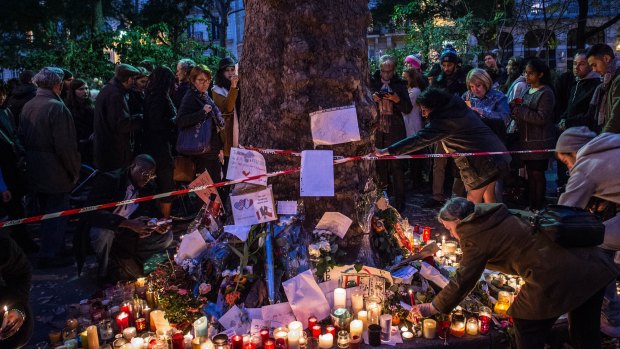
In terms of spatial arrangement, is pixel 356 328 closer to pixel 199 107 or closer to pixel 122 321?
pixel 122 321

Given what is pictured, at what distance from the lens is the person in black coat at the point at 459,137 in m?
5.48

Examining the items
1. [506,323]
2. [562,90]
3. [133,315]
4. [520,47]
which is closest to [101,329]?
[133,315]

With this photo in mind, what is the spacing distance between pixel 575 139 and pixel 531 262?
1516 mm

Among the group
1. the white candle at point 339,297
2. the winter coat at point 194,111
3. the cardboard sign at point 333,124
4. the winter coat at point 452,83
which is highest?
the winter coat at point 452,83

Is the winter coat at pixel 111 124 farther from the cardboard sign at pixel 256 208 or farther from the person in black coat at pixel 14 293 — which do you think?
the person in black coat at pixel 14 293

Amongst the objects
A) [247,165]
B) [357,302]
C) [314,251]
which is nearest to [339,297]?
[357,302]

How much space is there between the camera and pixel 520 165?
7.66 metres

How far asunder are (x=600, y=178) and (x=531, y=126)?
3.35 meters

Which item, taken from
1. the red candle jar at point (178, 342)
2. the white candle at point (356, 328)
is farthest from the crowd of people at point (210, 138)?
the red candle jar at point (178, 342)

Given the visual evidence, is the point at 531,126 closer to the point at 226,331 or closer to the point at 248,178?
the point at 248,178

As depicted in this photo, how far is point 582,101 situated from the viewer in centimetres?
709

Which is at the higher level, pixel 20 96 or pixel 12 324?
pixel 20 96

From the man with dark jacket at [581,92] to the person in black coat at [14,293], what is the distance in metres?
6.59

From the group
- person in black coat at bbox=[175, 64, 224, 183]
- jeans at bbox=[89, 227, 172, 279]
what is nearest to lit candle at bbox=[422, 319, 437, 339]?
jeans at bbox=[89, 227, 172, 279]
